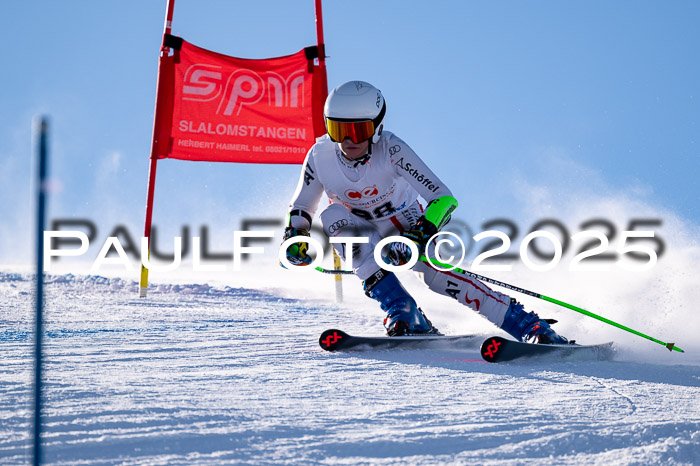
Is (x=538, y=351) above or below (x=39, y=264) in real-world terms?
below

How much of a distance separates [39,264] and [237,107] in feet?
23.0

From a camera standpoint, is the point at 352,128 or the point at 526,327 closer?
the point at 352,128

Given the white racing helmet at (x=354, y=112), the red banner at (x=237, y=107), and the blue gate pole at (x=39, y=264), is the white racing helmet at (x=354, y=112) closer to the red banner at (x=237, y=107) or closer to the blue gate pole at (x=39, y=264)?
the blue gate pole at (x=39, y=264)

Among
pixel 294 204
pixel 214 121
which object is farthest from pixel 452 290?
pixel 214 121

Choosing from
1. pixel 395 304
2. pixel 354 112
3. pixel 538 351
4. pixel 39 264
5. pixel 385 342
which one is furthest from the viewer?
pixel 395 304

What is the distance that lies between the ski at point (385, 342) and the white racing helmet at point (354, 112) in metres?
1.09

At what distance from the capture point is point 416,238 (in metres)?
3.79

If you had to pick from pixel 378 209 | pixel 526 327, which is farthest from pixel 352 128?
pixel 526 327

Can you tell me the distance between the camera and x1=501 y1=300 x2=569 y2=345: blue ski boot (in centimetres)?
396

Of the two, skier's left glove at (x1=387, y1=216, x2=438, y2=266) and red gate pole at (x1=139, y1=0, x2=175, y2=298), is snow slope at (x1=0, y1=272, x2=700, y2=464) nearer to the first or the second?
skier's left glove at (x1=387, y1=216, x2=438, y2=266)

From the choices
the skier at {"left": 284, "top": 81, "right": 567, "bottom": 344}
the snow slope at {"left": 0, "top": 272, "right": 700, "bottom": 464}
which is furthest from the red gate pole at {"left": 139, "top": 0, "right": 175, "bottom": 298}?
the skier at {"left": 284, "top": 81, "right": 567, "bottom": 344}

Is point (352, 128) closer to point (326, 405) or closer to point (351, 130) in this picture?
point (351, 130)

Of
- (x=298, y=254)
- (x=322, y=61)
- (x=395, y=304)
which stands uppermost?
(x=322, y=61)

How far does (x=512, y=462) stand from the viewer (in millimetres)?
1842
